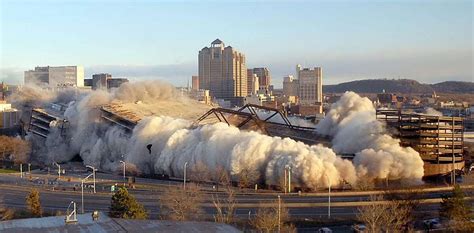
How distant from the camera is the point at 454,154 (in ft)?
180

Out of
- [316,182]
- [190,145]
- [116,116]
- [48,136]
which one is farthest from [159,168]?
[48,136]

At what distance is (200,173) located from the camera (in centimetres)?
5303

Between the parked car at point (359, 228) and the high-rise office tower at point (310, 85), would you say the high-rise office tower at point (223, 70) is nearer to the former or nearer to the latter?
the high-rise office tower at point (310, 85)

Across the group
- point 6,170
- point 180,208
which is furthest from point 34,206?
point 6,170

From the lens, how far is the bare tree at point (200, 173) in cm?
5278

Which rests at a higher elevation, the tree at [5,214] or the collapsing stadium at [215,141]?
the collapsing stadium at [215,141]

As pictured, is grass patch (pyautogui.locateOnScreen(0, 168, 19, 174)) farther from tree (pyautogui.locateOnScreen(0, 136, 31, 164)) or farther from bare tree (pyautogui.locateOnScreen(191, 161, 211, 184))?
bare tree (pyautogui.locateOnScreen(191, 161, 211, 184))

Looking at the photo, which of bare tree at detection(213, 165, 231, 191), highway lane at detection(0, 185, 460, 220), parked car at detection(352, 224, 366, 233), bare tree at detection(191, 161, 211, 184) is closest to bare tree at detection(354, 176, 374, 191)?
highway lane at detection(0, 185, 460, 220)

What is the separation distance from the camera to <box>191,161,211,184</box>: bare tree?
52781 mm

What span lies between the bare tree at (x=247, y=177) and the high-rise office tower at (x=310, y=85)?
136m

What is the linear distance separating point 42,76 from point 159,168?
124 meters

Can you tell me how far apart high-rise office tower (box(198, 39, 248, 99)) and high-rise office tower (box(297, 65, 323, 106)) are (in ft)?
60.9

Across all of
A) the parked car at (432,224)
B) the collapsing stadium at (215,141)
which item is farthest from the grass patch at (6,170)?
the parked car at (432,224)

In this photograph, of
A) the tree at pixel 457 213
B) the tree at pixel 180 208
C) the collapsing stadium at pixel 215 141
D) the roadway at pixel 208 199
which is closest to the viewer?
the tree at pixel 457 213
